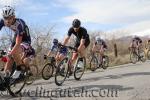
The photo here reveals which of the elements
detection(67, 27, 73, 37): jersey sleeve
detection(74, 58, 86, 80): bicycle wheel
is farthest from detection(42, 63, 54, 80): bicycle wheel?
detection(67, 27, 73, 37): jersey sleeve

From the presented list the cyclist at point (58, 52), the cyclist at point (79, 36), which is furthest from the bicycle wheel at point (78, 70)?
the cyclist at point (58, 52)

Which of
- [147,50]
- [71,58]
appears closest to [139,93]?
[71,58]

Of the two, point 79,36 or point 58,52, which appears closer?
point 79,36

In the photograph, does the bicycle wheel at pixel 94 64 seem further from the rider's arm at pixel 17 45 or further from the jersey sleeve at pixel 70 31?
the rider's arm at pixel 17 45

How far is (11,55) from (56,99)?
1.66m

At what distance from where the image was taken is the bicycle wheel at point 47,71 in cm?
1464

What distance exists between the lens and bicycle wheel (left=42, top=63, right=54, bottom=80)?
1464cm

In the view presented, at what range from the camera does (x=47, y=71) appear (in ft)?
48.5

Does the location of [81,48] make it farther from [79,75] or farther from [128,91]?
[128,91]

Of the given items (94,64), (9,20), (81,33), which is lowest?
(94,64)

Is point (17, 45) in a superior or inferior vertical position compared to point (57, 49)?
superior

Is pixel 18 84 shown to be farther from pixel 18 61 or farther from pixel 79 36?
pixel 79 36

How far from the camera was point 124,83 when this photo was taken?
12.4 metres

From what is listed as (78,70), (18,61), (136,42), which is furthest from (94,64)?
(18,61)
